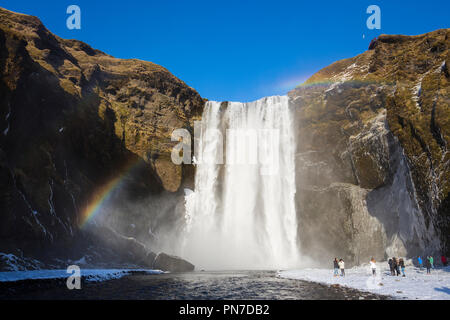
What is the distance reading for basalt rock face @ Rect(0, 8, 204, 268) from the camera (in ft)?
89.4

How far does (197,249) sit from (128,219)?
11385mm

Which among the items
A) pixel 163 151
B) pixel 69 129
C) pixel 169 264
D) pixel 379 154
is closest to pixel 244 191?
pixel 163 151

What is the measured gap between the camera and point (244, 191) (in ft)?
166

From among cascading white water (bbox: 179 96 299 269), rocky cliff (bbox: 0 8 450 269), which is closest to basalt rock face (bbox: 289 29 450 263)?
rocky cliff (bbox: 0 8 450 269)

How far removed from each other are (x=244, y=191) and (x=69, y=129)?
27.0 meters

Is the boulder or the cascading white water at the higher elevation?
the cascading white water

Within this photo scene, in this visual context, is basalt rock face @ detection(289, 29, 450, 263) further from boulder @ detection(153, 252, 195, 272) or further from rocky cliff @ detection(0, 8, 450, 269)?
boulder @ detection(153, 252, 195, 272)

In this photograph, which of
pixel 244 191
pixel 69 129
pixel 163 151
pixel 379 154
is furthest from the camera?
pixel 244 191

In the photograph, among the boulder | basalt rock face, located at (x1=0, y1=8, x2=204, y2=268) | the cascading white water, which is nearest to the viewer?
basalt rock face, located at (x1=0, y1=8, x2=204, y2=268)

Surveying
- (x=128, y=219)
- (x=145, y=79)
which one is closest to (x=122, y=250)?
(x=128, y=219)

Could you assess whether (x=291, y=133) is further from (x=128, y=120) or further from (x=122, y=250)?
(x=122, y=250)

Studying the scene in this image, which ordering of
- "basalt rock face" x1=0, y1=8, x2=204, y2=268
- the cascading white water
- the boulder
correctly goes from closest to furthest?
"basalt rock face" x1=0, y1=8, x2=204, y2=268 → the boulder → the cascading white water

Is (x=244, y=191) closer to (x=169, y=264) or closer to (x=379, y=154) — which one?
(x=169, y=264)

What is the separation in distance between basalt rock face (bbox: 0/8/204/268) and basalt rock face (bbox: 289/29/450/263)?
67.5 feet
